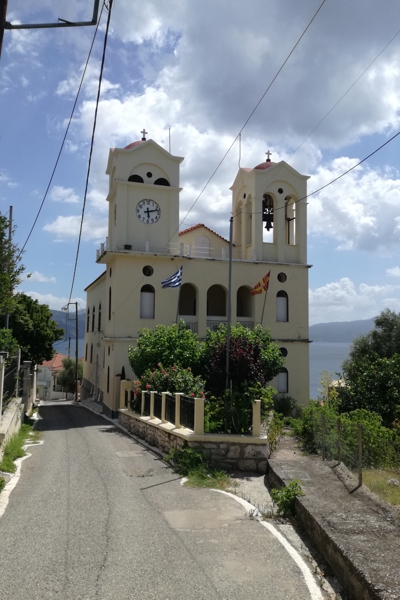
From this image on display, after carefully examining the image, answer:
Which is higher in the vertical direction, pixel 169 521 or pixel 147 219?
pixel 147 219

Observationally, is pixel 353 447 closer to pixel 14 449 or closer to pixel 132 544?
pixel 132 544

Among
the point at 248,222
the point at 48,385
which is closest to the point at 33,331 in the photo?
the point at 248,222

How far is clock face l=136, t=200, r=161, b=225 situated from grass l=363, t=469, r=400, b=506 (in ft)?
60.1

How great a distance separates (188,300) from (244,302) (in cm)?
312

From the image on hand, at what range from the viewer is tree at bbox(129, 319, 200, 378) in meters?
19.9

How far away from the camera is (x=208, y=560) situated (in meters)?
6.39

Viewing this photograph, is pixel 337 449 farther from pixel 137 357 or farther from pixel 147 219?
pixel 147 219

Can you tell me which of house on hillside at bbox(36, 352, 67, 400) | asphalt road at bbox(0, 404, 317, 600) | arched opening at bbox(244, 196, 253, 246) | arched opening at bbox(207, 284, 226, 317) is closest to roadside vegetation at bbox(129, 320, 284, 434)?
asphalt road at bbox(0, 404, 317, 600)

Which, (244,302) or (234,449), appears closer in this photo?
(234,449)

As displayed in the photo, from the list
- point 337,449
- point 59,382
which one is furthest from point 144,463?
point 59,382

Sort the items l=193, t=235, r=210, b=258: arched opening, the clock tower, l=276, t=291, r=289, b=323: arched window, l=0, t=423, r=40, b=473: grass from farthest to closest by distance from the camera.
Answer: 1. l=193, t=235, r=210, b=258: arched opening
2. l=276, t=291, r=289, b=323: arched window
3. the clock tower
4. l=0, t=423, r=40, b=473: grass

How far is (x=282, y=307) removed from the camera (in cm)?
2795

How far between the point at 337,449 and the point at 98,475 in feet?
16.7

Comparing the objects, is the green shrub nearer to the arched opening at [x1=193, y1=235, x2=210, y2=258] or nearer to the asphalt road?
the asphalt road
